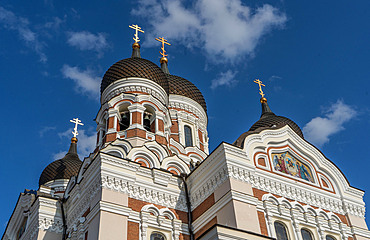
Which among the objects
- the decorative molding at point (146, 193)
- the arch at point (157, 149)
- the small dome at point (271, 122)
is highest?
the small dome at point (271, 122)

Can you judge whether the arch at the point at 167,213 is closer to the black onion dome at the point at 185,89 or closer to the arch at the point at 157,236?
the arch at the point at 157,236

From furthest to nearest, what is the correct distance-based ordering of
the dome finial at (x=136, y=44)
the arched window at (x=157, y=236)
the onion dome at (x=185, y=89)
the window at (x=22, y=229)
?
the onion dome at (x=185, y=89) → the dome finial at (x=136, y=44) → the window at (x=22, y=229) → the arched window at (x=157, y=236)

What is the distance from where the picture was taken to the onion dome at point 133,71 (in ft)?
60.7

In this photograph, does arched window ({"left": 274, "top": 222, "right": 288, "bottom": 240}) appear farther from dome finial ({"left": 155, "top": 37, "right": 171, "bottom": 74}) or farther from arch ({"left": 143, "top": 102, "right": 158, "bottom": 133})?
dome finial ({"left": 155, "top": 37, "right": 171, "bottom": 74})

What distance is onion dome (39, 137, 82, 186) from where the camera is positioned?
20859mm

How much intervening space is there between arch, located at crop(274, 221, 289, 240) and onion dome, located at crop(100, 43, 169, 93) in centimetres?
792

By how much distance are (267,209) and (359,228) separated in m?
3.58

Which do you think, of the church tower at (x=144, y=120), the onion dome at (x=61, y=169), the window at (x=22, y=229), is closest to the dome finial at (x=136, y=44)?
the church tower at (x=144, y=120)

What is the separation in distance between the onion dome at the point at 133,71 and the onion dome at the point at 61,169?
4005mm

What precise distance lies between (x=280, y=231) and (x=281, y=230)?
0.22 feet

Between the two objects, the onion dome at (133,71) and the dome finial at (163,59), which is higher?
the dome finial at (163,59)

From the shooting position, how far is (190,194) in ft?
46.4

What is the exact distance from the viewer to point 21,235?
53.6ft

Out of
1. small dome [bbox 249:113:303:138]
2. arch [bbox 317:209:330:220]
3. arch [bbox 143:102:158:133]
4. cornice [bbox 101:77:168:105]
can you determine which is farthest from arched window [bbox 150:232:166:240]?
small dome [bbox 249:113:303:138]
